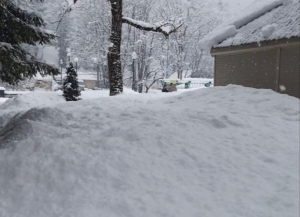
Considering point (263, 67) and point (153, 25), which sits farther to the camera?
point (153, 25)

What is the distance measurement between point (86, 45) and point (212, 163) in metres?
34.0

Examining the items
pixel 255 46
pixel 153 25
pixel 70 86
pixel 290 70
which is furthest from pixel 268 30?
pixel 70 86

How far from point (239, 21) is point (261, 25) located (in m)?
1.29

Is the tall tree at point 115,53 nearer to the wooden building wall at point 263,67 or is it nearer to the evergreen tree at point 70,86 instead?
the wooden building wall at point 263,67

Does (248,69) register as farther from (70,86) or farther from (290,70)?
(70,86)

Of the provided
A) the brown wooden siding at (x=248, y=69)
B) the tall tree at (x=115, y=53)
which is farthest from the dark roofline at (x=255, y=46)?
the tall tree at (x=115, y=53)

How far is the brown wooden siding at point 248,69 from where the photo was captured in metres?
9.40

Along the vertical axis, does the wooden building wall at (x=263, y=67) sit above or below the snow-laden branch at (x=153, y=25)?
below

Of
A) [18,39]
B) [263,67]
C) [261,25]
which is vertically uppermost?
[261,25]

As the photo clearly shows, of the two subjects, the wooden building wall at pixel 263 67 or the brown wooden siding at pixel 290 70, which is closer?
the brown wooden siding at pixel 290 70

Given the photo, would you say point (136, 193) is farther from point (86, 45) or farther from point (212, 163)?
point (86, 45)

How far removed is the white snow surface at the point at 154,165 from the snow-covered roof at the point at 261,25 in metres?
2.98

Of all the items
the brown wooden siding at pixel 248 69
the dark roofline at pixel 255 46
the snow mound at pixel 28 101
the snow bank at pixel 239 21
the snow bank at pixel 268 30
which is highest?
the snow bank at pixel 239 21

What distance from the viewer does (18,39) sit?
7.53 metres
